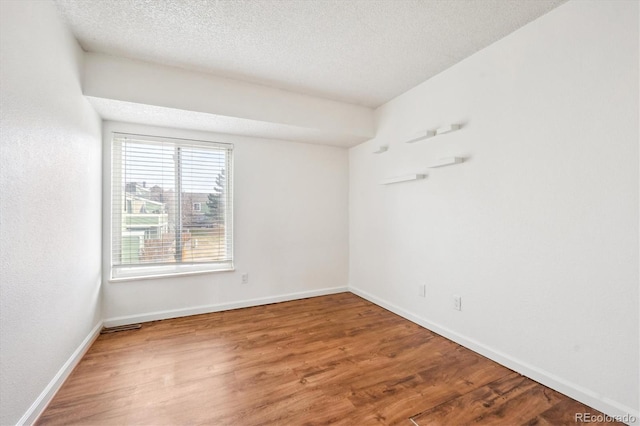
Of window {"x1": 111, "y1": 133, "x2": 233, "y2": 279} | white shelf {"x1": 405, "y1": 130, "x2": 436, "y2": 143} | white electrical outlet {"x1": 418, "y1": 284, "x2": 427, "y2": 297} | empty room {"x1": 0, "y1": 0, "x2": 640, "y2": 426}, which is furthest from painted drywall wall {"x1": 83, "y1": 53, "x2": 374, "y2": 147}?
white electrical outlet {"x1": 418, "y1": 284, "x2": 427, "y2": 297}

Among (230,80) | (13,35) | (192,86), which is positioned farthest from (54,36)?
(230,80)

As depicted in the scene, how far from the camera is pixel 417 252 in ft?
9.76

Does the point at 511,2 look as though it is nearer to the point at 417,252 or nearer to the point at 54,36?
the point at 417,252

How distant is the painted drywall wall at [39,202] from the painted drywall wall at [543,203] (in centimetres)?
298

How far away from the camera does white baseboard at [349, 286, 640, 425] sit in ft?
5.15

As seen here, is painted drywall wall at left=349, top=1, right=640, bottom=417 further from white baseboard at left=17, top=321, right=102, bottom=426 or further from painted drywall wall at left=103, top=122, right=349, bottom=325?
white baseboard at left=17, top=321, right=102, bottom=426

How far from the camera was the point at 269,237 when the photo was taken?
3.68 m

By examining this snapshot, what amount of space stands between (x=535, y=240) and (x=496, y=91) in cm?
120

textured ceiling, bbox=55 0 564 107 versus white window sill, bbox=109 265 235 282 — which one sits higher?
textured ceiling, bbox=55 0 564 107

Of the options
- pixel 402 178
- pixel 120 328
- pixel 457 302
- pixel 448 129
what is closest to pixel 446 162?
pixel 448 129

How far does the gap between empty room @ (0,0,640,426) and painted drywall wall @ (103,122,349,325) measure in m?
0.04

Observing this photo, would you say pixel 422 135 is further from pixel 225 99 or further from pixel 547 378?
pixel 547 378

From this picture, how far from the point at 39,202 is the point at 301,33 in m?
2.06

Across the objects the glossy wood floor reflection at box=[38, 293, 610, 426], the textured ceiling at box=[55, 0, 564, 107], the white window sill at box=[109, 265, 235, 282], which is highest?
the textured ceiling at box=[55, 0, 564, 107]
